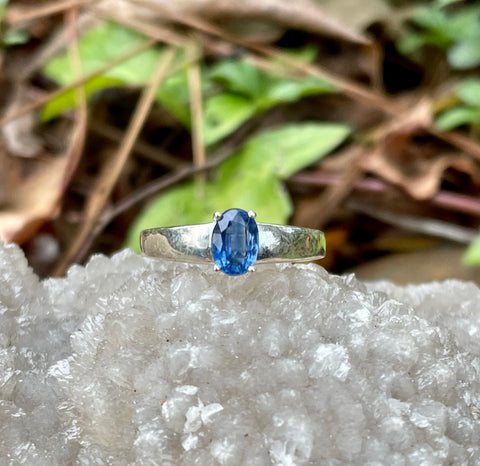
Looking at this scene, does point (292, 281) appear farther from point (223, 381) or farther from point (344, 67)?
point (344, 67)

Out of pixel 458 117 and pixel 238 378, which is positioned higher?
pixel 238 378

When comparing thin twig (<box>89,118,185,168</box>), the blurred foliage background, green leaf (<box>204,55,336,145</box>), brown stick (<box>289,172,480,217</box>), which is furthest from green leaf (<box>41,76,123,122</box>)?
brown stick (<box>289,172,480,217</box>)

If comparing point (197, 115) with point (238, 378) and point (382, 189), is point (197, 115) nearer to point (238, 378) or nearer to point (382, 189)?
point (382, 189)

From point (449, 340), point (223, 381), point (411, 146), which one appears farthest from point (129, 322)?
point (411, 146)

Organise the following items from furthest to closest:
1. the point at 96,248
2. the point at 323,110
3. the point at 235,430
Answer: the point at 323,110
the point at 96,248
the point at 235,430

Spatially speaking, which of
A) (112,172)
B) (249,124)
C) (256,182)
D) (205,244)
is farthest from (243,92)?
(205,244)

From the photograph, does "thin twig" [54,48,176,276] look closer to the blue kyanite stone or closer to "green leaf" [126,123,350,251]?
"green leaf" [126,123,350,251]
